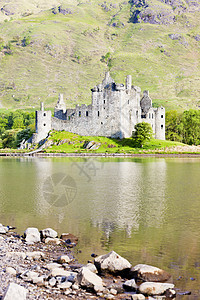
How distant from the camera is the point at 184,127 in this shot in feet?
341

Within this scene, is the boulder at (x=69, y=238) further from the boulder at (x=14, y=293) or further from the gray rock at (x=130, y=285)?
the boulder at (x=14, y=293)

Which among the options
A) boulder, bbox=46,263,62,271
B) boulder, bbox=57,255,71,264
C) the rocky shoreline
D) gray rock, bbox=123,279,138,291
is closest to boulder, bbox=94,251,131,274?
the rocky shoreline

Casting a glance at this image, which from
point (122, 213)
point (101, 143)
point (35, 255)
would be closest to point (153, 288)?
point (35, 255)

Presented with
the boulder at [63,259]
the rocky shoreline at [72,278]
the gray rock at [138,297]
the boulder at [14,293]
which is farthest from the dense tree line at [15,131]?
the boulder at [14,293]

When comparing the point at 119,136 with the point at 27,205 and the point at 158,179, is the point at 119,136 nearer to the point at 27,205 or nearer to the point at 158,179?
the point at 158,179

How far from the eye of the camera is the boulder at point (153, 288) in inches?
543

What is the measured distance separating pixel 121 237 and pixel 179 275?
5.65m

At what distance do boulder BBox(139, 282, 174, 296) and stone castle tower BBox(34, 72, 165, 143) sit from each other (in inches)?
3213

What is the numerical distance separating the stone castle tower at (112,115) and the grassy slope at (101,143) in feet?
8.88

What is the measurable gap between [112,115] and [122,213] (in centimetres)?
6965

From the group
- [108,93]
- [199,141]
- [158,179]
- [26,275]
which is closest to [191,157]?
[199,141]

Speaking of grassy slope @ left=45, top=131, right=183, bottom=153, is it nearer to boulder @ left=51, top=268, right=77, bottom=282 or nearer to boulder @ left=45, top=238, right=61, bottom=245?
boulder @ left=45, top=238, right=61, bottom=245

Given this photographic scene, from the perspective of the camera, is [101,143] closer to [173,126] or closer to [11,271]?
[173,126]

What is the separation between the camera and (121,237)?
20.7m
